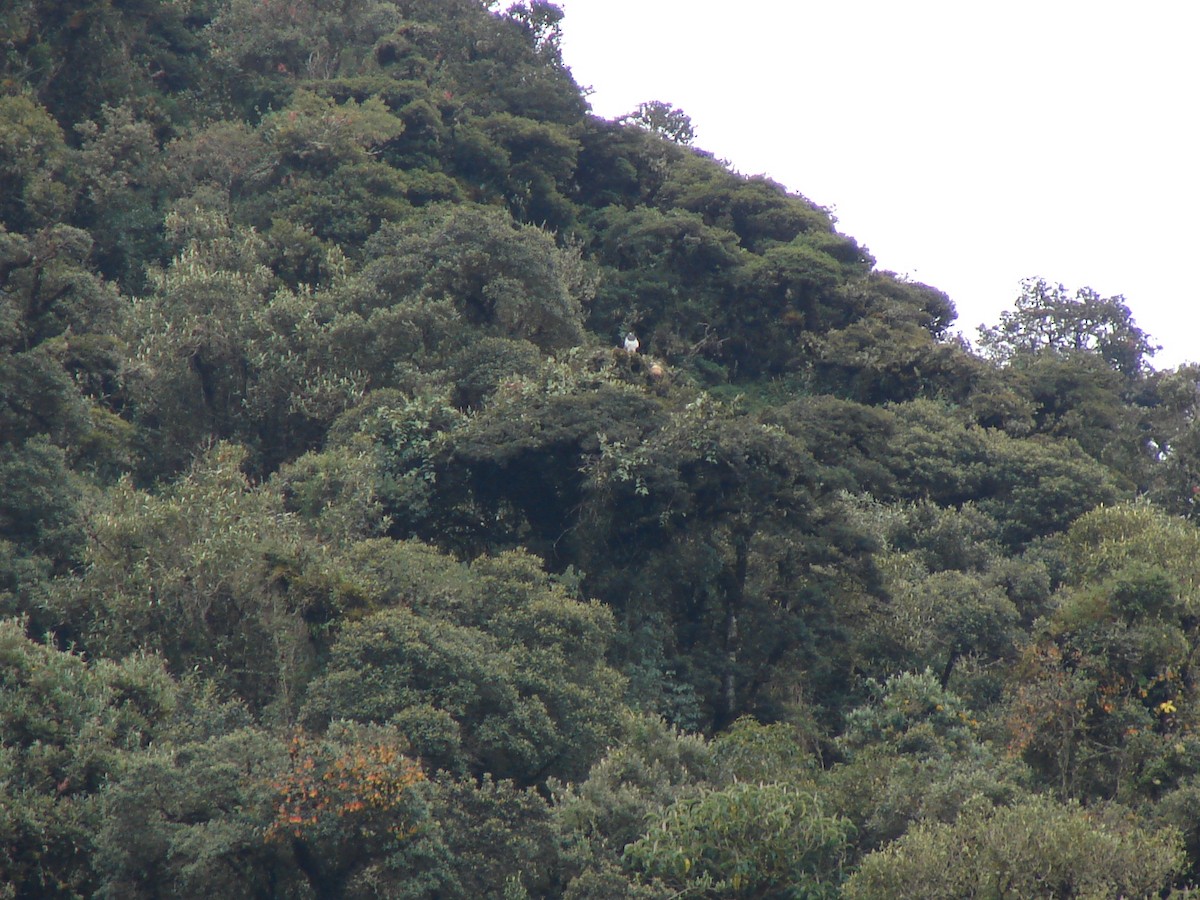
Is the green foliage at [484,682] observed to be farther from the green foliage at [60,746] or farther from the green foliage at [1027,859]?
the green foliage at [1027,859]

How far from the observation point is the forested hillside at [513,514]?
678 inches

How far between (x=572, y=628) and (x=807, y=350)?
22.4m

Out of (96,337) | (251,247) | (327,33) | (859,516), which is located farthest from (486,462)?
(327,33)

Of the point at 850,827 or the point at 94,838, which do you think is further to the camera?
the point at 850,827

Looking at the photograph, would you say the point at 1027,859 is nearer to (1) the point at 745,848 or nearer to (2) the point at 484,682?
(1) the point at 745,848

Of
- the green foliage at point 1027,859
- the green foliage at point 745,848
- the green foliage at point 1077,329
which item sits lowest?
the green foliage at point 745,848

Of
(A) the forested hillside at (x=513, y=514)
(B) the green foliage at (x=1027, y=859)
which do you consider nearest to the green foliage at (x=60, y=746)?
(A) the forested hillside at (x=513, y=514)

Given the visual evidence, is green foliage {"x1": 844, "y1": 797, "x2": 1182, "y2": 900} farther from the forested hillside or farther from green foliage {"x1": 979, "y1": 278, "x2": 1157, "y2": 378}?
green foliage {"x1": 979, "y1": 278, "x2": 1157, "y2": 378}

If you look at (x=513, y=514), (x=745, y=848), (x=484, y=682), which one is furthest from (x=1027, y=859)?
(x=513, y=514)

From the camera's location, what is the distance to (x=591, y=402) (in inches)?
1125

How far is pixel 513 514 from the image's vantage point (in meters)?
28.2

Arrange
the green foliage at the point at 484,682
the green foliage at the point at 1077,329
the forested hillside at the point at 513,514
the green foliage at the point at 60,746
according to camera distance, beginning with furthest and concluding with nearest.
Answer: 1. the green foliage at the point at 1077,329
2. the green foliage at the point at 484,682
3. the forested hillside at the point at 513,514
4. the green foliage at the point at 60,746

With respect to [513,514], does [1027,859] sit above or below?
below

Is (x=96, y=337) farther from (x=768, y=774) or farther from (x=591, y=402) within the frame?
(x=768, y=774)
